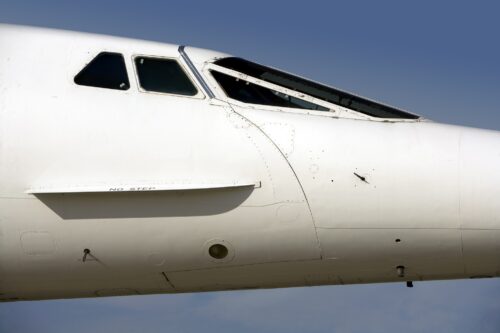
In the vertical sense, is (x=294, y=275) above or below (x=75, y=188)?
below

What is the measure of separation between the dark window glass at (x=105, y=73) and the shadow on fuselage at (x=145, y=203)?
136 centimetres

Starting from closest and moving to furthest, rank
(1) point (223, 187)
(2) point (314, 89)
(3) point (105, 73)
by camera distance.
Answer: (1) point (223, 187), (3) point (105, 73), (2) point (314, 89)

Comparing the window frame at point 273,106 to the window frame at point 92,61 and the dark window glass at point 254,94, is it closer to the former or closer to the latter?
the dark window glass at point 254,94

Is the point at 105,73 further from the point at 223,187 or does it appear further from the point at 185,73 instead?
the point at 223,187

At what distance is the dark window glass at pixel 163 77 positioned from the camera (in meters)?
11.9

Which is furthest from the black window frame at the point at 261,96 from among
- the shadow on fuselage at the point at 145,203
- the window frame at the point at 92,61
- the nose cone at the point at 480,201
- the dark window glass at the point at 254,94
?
the nose cone at the point at 480,201

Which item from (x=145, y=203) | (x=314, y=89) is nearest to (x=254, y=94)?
(x=314, y=89)

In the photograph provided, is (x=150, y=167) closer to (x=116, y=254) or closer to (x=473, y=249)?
(x=116, y=254)

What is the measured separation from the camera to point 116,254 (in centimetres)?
1155

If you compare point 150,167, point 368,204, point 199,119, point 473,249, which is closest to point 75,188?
point 150,167

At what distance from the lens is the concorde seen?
1114 centimetres

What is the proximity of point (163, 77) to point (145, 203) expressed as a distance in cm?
162

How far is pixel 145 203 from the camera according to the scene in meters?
11.3

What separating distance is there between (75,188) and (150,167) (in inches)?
33.1
